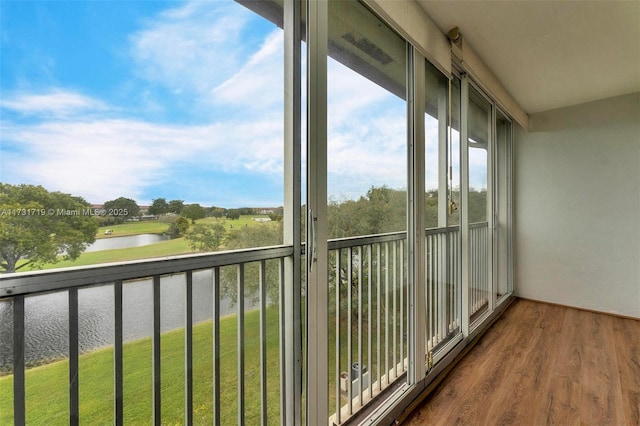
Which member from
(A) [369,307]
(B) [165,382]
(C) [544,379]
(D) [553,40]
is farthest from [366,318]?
(D) [553,40]

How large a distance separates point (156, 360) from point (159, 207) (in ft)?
1.66

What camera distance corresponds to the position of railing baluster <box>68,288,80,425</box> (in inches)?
29.9

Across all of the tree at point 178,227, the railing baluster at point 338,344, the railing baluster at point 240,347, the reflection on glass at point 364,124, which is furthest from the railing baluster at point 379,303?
the tree at point 178,227

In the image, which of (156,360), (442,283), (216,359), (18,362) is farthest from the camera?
(442,283)

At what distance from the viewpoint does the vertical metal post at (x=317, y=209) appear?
1186 millimetres

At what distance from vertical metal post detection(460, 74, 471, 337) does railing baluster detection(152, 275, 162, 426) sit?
2.32 meters

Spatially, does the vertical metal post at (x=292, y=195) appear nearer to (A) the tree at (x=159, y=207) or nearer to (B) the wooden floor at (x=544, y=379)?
(A) the tree at (x=159, y=207)

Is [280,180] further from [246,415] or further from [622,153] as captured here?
[622,153]

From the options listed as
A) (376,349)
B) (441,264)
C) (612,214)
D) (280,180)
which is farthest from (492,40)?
(612,214)

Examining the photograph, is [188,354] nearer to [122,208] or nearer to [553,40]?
[122,208]

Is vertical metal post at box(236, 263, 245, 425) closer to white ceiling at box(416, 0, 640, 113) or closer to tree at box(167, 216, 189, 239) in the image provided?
tree at box(167, 216, 189, 239)

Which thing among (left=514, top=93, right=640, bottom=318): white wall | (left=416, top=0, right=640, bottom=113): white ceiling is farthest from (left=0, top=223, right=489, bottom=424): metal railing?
(left=514, top=93, right=640, bottom=318): white wall

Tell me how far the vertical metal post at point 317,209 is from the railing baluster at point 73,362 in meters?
0.74

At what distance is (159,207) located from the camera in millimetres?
907
